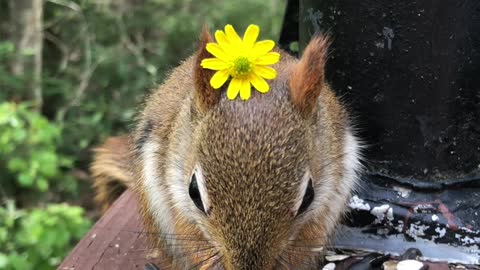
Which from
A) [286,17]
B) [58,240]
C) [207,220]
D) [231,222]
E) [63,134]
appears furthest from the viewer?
Result: [63,134]

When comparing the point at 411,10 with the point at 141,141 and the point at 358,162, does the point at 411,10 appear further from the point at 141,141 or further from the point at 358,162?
the point at 141,141

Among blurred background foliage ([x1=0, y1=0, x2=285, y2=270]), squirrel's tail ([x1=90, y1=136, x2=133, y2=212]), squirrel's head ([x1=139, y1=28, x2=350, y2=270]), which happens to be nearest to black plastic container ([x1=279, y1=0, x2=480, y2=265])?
squirrel's head ([x1=139, y1=28, x2=350, y2=270])

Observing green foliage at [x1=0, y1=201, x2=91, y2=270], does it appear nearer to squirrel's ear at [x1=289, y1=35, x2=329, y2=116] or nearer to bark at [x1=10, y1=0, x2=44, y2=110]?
bark at [x1=10, y1=0, x2=44, y2=110]

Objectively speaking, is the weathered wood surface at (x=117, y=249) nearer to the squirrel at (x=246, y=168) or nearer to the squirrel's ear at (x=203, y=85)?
the squirrel at (x=246, y=168)

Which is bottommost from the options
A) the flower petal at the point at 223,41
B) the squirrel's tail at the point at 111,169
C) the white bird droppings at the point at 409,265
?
the white bird droppings at the point at 409,265

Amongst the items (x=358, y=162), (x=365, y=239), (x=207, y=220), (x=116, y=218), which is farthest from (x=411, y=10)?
(x=116, y=218)

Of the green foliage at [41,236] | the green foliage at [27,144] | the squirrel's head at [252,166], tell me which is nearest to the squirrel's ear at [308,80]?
the squirrel's head at [252,166]
